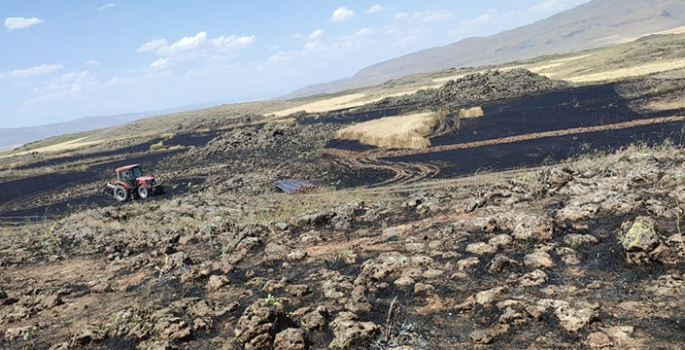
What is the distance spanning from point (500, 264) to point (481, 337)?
196cm

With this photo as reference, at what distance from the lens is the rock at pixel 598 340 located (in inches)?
167

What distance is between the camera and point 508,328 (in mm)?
4766

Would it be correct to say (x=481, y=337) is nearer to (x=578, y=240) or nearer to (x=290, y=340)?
(x=290, y=340)

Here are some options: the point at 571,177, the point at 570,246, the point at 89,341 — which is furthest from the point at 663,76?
the point at 89,341

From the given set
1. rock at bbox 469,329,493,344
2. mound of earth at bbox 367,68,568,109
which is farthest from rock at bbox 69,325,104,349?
mound of earth at bbox 367,68,568,109

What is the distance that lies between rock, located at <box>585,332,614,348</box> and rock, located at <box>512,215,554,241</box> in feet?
9.59

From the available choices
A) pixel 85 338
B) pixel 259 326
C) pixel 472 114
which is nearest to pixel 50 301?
pixel 85 338

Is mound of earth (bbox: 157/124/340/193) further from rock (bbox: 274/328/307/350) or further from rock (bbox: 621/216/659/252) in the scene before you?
rock (bbox: 621/216/659/252)

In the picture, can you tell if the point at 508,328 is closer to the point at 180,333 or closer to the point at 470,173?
the point at 180,333

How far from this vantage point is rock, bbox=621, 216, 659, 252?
5801mm

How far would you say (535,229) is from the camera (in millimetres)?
7324

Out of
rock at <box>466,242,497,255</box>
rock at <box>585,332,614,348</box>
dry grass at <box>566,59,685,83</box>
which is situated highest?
dry grass at <box>566,59,685,83</box>

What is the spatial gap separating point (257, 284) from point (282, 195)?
11550mm

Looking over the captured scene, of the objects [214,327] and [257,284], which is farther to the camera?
[257,284]
